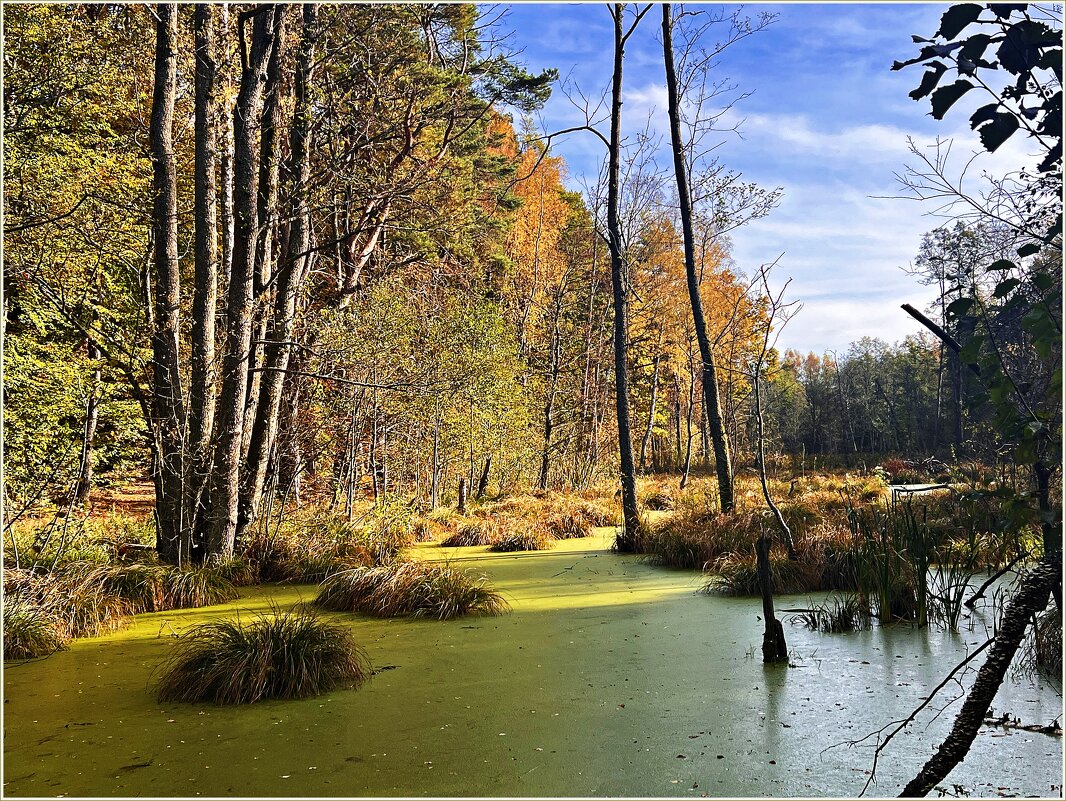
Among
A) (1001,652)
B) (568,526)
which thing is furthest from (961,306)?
(568,526)

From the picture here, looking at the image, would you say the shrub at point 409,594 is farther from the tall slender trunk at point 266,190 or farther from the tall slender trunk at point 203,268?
the tall slender trunk at point 266,190

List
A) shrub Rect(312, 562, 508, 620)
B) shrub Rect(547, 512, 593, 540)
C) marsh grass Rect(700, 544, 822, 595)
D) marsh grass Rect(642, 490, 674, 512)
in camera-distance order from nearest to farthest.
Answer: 1. shrub Rect(312, 562, 508, 620)
2. marsh grass Rect(700, 544, 822, 595)
3. shrub Rect(547, 512, 593, 540)
4. marsh grass Rect(642, 490, 674, 512)

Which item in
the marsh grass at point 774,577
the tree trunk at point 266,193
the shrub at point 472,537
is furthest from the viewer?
the shrub at point 472,537

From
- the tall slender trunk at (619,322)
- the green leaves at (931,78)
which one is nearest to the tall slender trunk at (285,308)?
the tall slender trunk at (619,322)

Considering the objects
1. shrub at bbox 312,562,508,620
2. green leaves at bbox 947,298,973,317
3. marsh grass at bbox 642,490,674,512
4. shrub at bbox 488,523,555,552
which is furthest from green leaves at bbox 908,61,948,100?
marsh grass at bbox 642,490,674,512

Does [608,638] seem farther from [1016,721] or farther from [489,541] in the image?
[489,541]

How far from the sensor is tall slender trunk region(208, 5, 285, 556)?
606cm

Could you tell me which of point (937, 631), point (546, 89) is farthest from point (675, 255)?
point (937, 631)

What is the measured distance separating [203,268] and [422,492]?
6.05 metres

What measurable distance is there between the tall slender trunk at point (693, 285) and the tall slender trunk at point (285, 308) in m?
4.02

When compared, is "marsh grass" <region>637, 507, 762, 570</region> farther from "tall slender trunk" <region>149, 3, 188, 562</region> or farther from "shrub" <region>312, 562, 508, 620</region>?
"tall slender trunk" <region>149, 3, 188, 562</region>

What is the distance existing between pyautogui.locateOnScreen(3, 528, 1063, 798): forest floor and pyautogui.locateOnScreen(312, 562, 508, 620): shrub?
1.24 ft

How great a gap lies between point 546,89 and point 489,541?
6.05m

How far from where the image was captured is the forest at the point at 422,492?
7.35 feet
